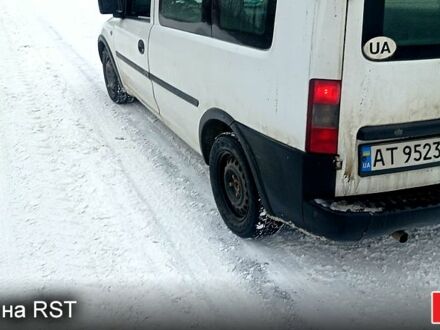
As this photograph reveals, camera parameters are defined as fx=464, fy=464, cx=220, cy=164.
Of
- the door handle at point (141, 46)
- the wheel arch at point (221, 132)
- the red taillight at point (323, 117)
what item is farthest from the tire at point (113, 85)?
the red taillight at point (323, 117)

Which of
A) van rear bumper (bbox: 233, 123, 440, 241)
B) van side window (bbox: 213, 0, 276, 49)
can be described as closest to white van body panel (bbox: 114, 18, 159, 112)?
van side window (bbox: 213, 0, 276, 49)

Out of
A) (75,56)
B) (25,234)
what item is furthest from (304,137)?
(75,56)

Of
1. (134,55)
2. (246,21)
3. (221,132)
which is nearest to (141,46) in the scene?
(134,55)

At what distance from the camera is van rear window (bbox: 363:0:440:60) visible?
2152mm

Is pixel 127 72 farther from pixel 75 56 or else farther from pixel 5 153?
pixel 75 56

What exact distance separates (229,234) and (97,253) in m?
0.91

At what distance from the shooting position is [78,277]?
2.89m

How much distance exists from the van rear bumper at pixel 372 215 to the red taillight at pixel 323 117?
0.30 m

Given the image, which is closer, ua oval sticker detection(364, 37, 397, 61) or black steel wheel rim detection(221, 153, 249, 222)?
ua oval sticker detection(364, 37, 397, 61)

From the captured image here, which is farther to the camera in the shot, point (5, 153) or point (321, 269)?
point (5, 153)

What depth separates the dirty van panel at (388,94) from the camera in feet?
Result: 7.10

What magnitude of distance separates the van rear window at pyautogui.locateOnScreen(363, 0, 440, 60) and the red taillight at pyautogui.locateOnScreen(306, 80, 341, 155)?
27 cm

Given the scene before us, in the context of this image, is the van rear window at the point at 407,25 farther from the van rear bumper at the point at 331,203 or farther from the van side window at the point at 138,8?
the van side window at the point at 138,8

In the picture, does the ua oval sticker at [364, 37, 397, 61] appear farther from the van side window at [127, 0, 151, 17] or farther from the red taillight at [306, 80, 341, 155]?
the van side window at [127, 0, 151, 17]
